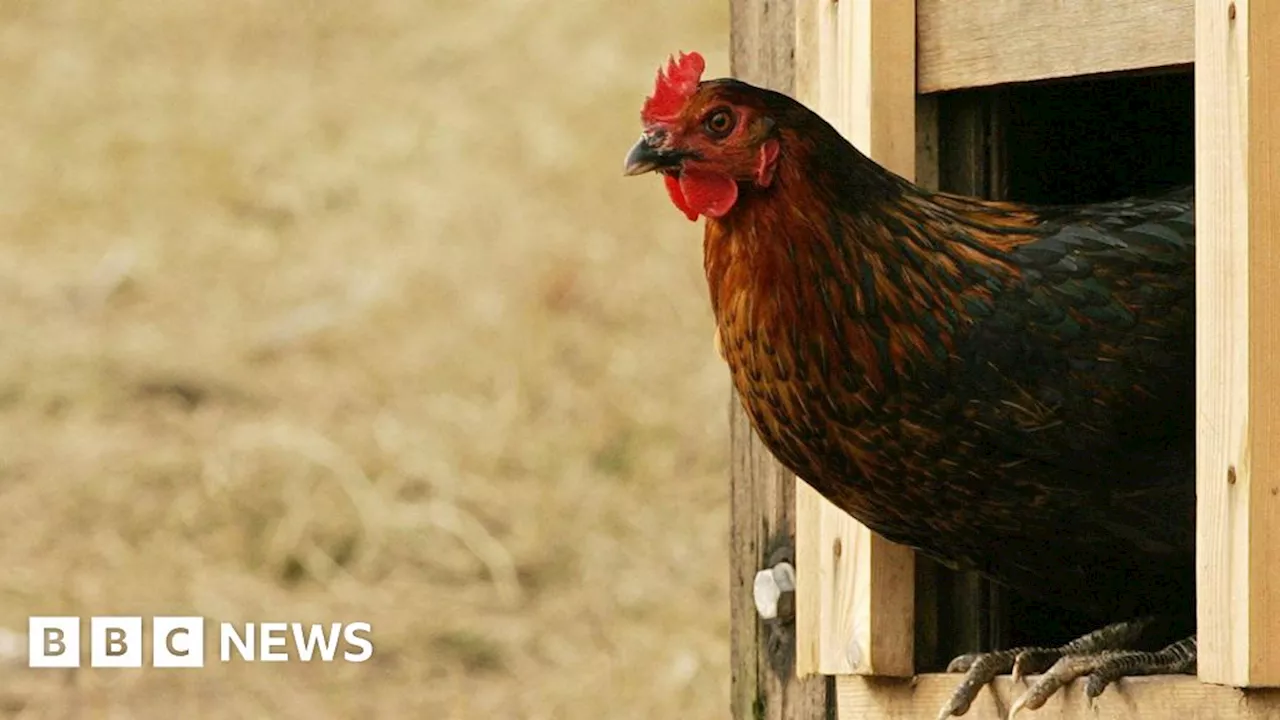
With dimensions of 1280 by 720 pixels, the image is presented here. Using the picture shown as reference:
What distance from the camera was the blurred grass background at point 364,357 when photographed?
22.5 ft

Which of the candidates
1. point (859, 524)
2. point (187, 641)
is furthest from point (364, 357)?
point (859, 524)

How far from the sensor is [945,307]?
313cm

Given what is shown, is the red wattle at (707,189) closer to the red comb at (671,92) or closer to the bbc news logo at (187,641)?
the red comb at (671,92)

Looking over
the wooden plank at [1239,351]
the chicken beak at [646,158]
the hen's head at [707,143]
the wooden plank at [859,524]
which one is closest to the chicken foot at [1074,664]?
the wooden plank at [859,524]

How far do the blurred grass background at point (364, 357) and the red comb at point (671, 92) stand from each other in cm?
365

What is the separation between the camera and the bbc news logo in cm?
672

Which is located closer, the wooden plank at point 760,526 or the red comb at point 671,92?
the red comb at point 671,92

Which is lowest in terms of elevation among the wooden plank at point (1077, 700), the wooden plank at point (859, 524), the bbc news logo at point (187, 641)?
the bbc news logo at point (187, 641)

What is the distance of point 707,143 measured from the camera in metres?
3.08

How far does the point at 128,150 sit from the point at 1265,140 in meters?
7.04

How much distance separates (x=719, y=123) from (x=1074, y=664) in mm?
973

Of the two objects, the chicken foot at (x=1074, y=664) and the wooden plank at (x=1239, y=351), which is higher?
the wooden plank at (x=1239, y=351)

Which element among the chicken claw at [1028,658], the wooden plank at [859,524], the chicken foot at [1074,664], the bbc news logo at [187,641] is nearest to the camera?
the chicken foot at [1074,664]

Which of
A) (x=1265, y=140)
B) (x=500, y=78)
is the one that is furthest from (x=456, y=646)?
(x=1265, y=140)
